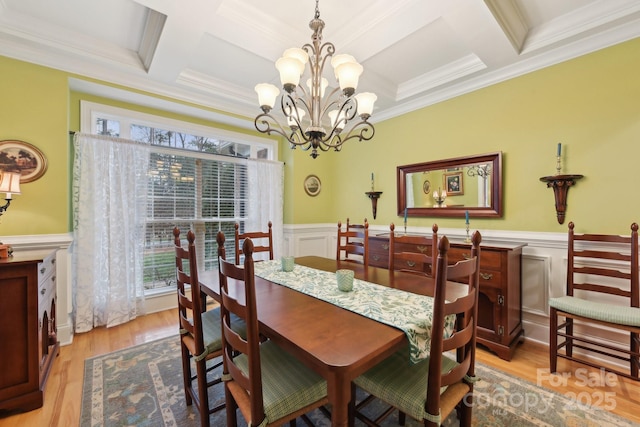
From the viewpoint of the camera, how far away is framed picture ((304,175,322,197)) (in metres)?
4.20

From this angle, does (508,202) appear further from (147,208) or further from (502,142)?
(147,208)

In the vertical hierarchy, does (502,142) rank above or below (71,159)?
above

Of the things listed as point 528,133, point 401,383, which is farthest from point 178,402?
point 528,133

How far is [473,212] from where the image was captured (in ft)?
9.24

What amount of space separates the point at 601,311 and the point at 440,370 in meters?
1.64

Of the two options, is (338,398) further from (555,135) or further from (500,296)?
(555,135)

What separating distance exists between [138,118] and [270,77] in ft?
5.09

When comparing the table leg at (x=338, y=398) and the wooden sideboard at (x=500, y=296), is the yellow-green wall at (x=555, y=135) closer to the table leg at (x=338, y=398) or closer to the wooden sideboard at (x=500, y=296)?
the wooden sideboard at (x=500, y=296)

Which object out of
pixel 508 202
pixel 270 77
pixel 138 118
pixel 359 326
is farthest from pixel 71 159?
pixel 508 202

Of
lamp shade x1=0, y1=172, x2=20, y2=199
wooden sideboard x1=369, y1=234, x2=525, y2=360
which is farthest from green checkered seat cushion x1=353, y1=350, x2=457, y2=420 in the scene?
lamp shade x1=0, y1=172, x2=20, y2=199

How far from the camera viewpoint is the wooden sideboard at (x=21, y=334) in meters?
1.58

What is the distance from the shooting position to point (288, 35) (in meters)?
2.18

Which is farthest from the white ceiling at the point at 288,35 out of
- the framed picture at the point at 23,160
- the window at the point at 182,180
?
the framed picture at the point at 23,160

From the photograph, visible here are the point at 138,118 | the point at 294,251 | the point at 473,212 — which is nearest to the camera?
the point at 473,212
